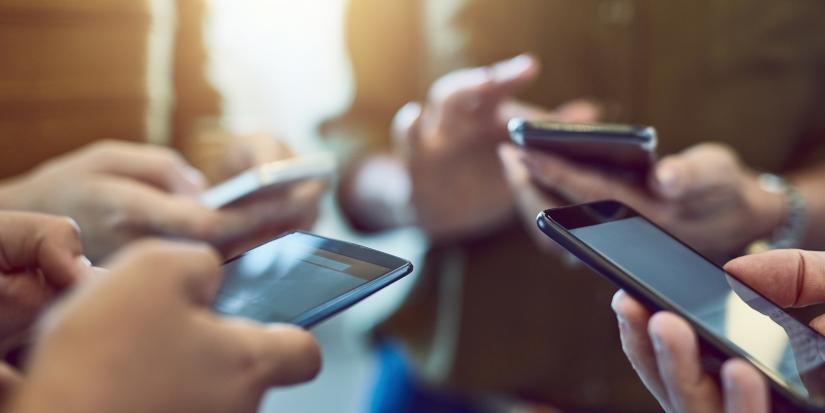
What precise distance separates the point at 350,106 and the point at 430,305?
0.92 ft

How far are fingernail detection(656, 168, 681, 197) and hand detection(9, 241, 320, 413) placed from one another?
1.29ft

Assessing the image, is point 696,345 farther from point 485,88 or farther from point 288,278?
point 485,88

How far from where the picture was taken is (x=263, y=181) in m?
0.50

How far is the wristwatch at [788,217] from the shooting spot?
22.9 inches

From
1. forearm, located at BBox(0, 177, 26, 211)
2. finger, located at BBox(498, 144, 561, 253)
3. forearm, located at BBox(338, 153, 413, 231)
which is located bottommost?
forearm, located at BBox(338, 153, 413, 231)

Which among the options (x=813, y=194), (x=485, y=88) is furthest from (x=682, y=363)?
(x=813, y=194)

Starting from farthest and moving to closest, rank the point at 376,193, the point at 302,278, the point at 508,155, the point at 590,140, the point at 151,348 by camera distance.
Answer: the point at 376,193 < the point at 508,155 < the point at 590,140 < the point at 302,278 < the point at 151,348

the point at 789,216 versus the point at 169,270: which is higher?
the point at 169,270

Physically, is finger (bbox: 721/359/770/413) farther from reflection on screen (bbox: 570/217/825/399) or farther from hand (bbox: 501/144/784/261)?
hand (bbox: 501/144/784/261)

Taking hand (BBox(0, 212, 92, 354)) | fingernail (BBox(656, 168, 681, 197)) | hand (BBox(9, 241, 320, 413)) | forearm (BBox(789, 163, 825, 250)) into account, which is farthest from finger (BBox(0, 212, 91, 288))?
forearm (BBox(789, 163, 825, 250))

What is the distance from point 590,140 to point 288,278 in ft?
0.82

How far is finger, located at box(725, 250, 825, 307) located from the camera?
0.32 m

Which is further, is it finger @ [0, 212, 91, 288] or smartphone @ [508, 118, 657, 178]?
smartphone @ [508, 118, 657, 178]

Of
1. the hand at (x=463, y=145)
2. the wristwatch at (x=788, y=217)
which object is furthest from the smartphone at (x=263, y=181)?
the wristwatch at (x=788, y=217)
